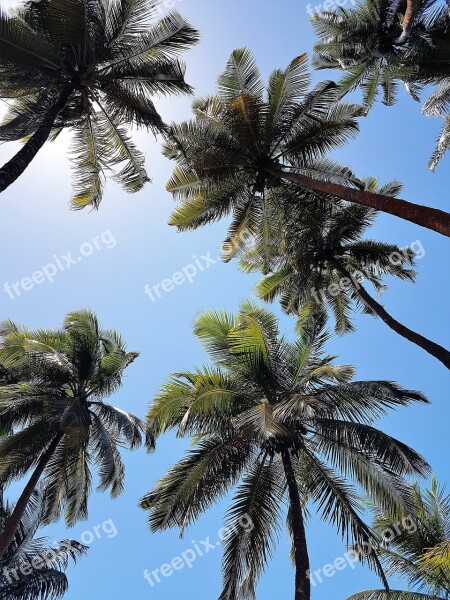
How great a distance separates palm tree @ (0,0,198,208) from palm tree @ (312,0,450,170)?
7.38m

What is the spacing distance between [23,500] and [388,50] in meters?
19.4

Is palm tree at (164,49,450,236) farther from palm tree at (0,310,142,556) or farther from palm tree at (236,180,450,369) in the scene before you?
palm tree at (0,310,142,556)

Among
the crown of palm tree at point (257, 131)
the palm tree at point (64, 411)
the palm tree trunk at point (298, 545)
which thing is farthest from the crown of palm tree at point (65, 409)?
the crown of palm tree at point (257, 131)

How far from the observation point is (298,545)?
1148 centimetres

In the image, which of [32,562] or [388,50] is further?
[388,50]

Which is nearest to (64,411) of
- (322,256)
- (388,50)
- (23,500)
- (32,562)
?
(23,500)

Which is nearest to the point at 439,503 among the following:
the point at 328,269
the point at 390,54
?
the point at 328,269

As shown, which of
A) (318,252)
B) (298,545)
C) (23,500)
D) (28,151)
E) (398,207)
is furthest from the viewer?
(318,252)

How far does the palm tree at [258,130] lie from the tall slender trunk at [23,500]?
9277 millimetres

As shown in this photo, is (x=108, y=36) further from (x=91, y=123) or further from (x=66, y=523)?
(x=66, y=523)

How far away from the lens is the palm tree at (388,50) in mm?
17516

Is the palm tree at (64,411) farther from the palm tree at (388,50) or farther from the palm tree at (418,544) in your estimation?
the palm tree at (388,50)

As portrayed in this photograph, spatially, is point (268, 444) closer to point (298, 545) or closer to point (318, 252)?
point (298, 545)

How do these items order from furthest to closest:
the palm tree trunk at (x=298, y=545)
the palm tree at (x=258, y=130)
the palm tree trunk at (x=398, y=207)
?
the palm tree at (x=258, y=130)
the palm tree trunk at (x=298, y=545)
the palm tree trunk at (x=398, y=207)
